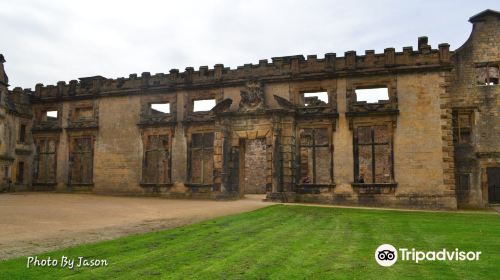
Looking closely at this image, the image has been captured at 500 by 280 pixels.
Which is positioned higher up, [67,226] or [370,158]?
[370,158]

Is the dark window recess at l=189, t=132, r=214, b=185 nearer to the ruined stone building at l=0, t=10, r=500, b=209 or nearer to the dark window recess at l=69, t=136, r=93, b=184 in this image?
the ruined stone building at l=0, t=10, r=500, b=209

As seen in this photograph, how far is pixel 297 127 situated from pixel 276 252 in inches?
532

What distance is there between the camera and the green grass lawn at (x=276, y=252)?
5.29m

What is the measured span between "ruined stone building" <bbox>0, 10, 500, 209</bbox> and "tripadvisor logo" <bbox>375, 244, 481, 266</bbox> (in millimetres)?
11710

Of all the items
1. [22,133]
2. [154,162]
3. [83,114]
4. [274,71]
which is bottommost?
[154,162]

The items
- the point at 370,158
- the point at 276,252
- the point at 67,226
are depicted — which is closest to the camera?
the point at 276,252

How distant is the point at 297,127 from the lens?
64.8ft

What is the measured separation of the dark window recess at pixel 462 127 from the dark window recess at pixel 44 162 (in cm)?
2284

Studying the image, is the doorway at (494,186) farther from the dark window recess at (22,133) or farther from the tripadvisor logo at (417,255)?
the dark window recess at (22,133)

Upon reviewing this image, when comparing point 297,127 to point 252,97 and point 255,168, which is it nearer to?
point 252,97

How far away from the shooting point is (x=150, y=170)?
23.1 metres

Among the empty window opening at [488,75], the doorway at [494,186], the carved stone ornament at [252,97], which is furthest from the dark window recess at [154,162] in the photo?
the doorway at [494,186]

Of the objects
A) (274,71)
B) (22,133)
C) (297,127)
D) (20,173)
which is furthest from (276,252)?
(22,133)

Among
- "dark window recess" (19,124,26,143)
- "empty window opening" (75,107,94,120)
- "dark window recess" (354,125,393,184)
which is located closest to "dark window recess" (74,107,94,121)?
"empty window opening" (75,107,94,120)
